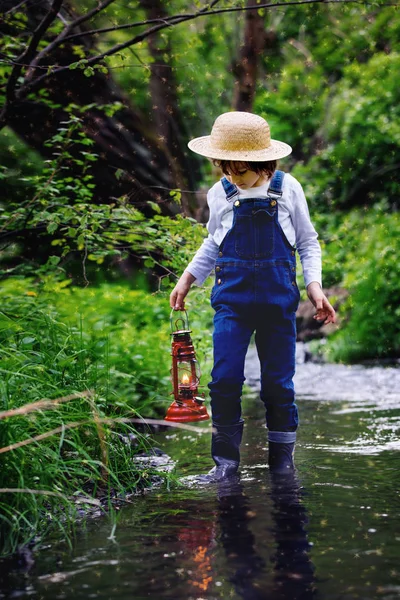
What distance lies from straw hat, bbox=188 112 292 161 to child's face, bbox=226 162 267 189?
0.07m

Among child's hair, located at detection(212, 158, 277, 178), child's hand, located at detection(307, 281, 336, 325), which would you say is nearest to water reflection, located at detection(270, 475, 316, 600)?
child's hand, located at detection(307, 281, 336, 325)

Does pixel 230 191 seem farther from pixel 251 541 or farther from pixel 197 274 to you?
pixel 251 541

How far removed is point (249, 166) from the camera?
149 inches

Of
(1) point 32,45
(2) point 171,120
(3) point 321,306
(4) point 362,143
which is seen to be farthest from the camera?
(4) point 362,143

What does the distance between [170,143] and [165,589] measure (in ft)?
23.7

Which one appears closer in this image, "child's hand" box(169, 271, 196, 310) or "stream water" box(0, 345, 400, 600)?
"stream water" box(0, 345, 400, 600)

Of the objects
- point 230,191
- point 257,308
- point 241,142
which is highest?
point 241,142

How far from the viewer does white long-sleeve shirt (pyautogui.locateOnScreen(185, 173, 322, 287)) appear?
3.84 m

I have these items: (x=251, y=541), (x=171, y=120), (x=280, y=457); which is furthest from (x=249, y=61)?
(x=251, y=541)

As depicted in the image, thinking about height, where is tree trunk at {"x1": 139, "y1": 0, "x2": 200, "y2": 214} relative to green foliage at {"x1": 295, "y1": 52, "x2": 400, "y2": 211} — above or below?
below

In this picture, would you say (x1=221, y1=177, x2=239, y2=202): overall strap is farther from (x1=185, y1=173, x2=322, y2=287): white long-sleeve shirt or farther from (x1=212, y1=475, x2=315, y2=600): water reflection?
(x1=212, y1=475, x2=315, y2=600): water reflection

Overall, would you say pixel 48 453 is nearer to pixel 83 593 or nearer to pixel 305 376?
pixel 83 593

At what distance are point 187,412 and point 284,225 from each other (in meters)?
0.92

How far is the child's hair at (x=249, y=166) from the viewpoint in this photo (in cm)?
380
